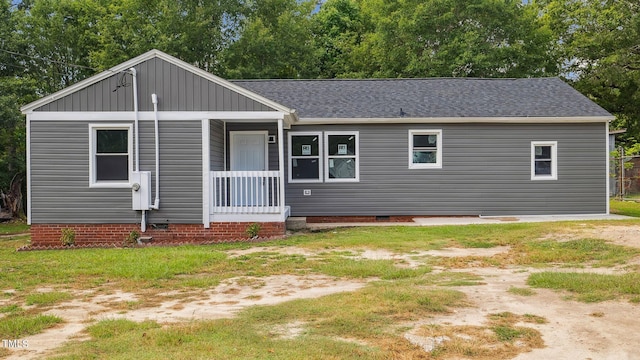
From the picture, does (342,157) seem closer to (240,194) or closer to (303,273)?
(240,194)

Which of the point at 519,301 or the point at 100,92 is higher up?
the point at 100,92

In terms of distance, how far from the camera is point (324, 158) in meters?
14.7

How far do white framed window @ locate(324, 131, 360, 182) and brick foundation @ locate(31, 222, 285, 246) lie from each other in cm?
354

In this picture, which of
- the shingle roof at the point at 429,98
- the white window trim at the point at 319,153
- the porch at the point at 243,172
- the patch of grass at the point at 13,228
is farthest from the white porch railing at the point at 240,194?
the patch of grass at the point at 13,228

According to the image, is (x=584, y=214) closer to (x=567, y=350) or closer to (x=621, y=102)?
(x=567, y=350)

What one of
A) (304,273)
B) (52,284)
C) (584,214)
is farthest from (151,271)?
(584,214)

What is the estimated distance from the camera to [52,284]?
7145 millimetres

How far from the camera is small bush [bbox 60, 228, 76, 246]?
1144 centimetres

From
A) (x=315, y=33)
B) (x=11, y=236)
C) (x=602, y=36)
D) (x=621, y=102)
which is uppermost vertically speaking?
(x=315, y=33)

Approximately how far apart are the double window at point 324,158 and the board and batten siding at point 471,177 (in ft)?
0.58

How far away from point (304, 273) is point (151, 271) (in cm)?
224

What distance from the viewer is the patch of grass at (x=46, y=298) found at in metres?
5.97

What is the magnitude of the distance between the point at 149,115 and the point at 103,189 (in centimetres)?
191

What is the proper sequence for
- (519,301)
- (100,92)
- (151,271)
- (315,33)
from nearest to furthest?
(519,301)
(151,271)
(100,92)
(315,33)
